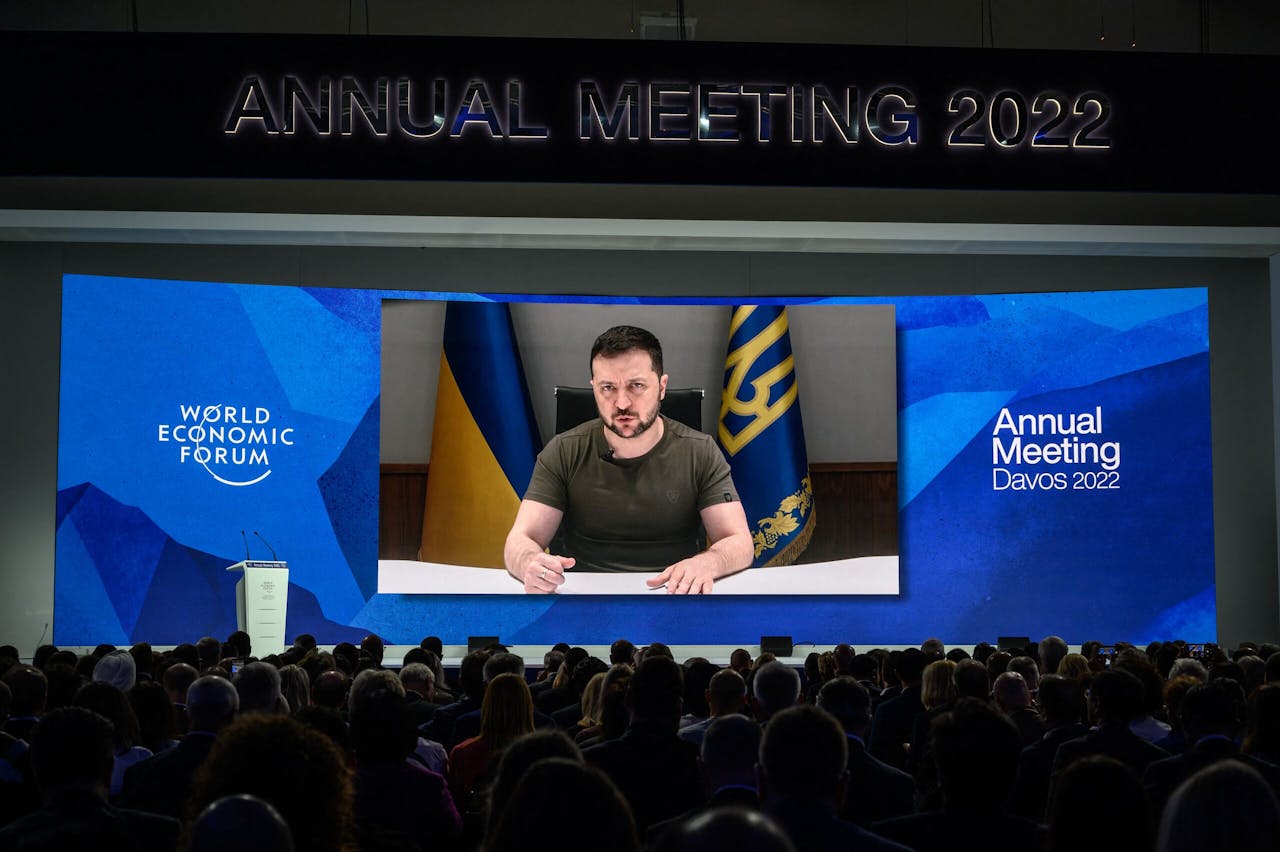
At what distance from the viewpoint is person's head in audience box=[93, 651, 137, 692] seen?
5.89 meters

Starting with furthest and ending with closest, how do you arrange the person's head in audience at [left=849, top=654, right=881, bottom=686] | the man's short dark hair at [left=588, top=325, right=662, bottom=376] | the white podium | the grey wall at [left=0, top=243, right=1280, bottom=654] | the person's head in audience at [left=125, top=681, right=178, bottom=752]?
the man's short dark hair at [left=588, top=325, right=662, bottom=376] → the grey wall at [left=0, top=243, right=1280, bottom=654] → the white podium → the person's head in audience at [left=849, top=654, right=881, bottom=686] → the person's head in audience at [left=125, top=681, right=178, bottom=752]

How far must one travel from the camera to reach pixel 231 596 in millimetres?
12977

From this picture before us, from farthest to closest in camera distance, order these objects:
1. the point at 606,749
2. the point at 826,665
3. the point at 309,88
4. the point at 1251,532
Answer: the point at 1251,532, the point at 309,88, the point at 826,665, the point at 606,749

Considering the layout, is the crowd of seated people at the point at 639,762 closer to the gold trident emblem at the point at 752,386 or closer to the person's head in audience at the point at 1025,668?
the person's head in audience at the point at 1025,668

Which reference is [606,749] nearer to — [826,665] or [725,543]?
[826,665]

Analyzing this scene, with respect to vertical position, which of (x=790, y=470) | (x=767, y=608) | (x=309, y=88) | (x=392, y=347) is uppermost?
(x=309, y=88)

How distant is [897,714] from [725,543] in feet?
24.3

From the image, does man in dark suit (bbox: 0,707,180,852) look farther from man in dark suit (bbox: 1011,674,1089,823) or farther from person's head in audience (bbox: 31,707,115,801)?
man in dark suit (bbox: 1011,674,1089,823)

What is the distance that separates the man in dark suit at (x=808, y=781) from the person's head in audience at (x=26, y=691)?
11.1ft

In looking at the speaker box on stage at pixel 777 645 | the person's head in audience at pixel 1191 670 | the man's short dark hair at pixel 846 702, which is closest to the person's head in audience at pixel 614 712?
the man's short dark hair at pixel 846 702

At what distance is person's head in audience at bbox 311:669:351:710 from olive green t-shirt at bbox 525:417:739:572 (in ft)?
24.2

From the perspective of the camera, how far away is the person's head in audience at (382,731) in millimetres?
3619

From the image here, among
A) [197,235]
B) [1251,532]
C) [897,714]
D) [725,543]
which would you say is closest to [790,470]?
[725,543]

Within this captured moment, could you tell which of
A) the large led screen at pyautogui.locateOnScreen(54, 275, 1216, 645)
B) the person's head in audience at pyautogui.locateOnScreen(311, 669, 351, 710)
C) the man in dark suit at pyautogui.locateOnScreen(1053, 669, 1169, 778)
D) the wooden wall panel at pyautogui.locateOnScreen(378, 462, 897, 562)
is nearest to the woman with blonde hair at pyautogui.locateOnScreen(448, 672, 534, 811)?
the person's head in audience at pyautogui.locateOnScreen(311, 669, 351, 710)
